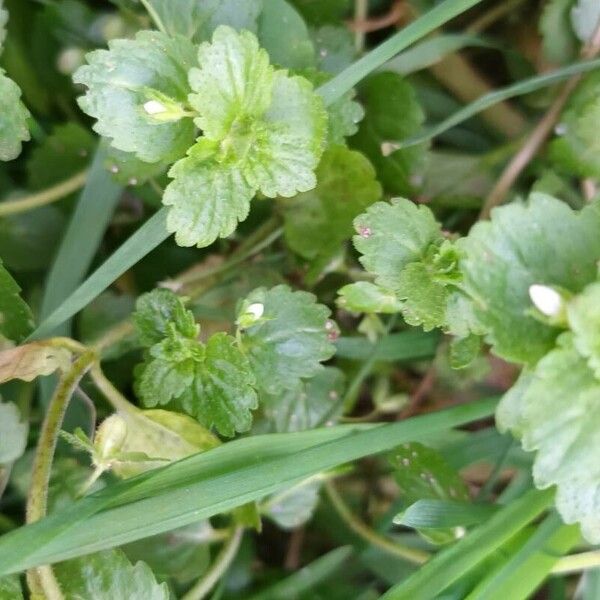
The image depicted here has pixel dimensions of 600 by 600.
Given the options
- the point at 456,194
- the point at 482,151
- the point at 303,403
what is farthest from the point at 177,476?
the point at 482,151

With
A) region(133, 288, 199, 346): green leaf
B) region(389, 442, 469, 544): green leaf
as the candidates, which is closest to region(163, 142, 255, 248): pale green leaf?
region(133, 288, 199, 346): green leaf

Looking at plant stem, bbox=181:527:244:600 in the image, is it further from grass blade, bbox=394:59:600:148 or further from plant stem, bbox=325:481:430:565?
grass blade, bbox=394:59:600:148

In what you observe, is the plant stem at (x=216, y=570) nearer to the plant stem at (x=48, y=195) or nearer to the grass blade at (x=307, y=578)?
the grass blade at (x=307, y=578)

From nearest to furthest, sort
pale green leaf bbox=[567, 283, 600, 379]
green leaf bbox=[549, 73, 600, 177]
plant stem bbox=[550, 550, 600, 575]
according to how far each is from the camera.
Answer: pale green leaf bbox=[567, 283, 600, 379] < plant stem bbox=[550, 550, 600, 575] < green leaf bbox=[549, 73, 600, 177]

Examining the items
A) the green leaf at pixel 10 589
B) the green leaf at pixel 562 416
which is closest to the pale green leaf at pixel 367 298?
the green leaf at pixel 562 416

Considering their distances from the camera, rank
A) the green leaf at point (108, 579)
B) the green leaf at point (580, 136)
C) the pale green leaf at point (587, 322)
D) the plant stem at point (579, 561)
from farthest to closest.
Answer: the green leaf at point (580, 136) → the plant stem at point (579, 561) → the green leaf at point (108, 579) → the pale green leaf at point (587, 322)

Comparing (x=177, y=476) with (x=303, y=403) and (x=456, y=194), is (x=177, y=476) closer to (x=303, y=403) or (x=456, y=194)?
(x=303, y=403)
